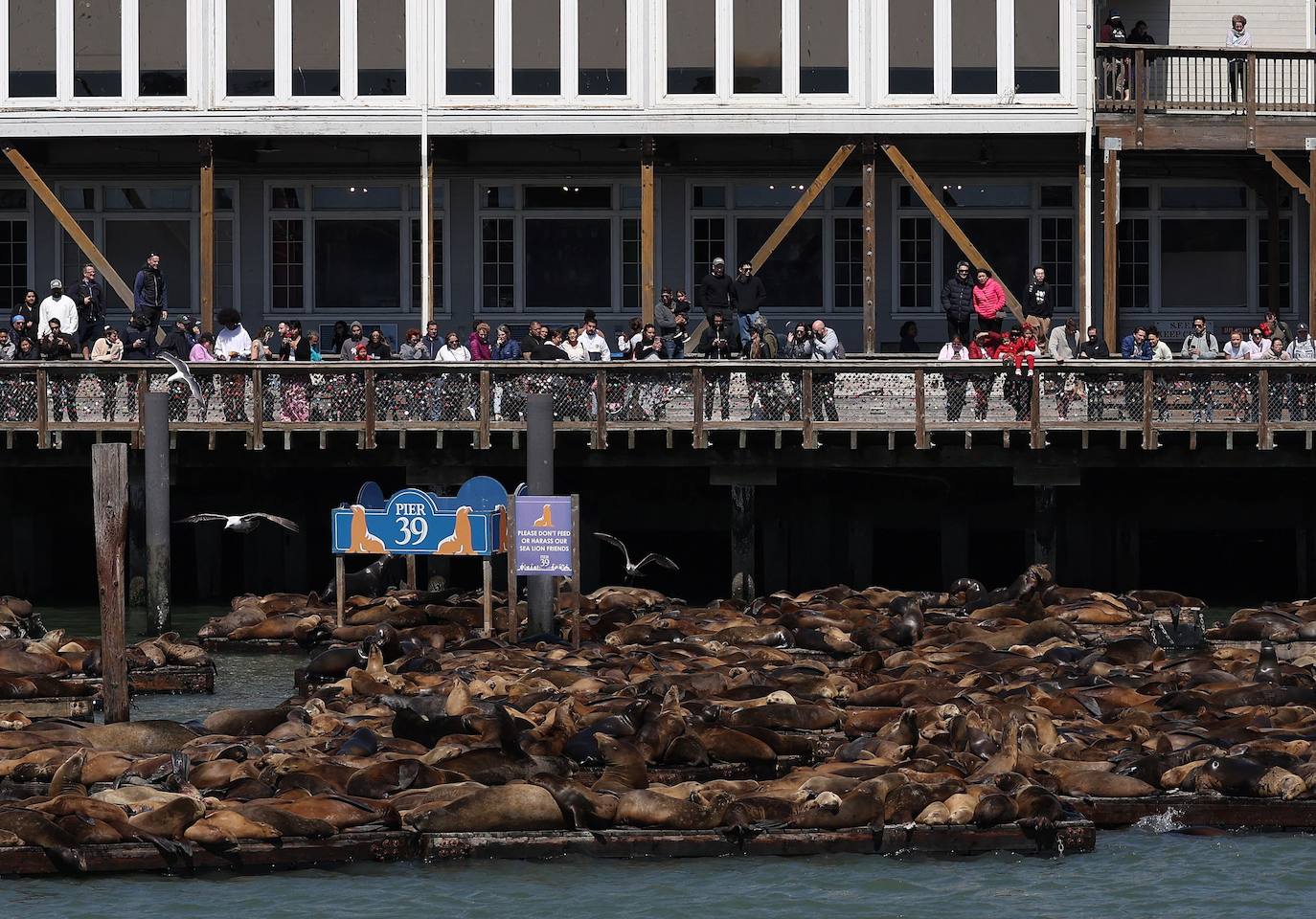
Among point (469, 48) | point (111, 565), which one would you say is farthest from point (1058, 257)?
point (111, 565)

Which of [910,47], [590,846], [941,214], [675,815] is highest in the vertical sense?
[910,47]

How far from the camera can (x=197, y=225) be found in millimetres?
41500

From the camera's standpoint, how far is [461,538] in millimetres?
28672

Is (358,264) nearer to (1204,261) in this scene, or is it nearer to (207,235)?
(207,235)

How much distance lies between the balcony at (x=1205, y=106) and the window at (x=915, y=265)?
3.87 meters

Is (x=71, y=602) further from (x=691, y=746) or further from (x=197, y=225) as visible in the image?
(x=691, y=746)

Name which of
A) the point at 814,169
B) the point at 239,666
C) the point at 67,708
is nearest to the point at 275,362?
the point at 239,666

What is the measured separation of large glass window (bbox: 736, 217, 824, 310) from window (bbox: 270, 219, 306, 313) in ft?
24.6

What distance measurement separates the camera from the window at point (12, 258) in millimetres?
41312

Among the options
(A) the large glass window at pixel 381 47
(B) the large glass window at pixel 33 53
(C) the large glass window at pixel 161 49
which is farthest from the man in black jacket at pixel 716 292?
(B) the large glass window at pixel 33 53

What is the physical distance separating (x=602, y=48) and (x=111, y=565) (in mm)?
17178

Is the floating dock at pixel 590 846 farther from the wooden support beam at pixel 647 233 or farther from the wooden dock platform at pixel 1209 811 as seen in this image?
the wooden support beam at pixel 647 233

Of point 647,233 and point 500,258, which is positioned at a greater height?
point 647,233

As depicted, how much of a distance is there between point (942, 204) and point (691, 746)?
68.0ft
